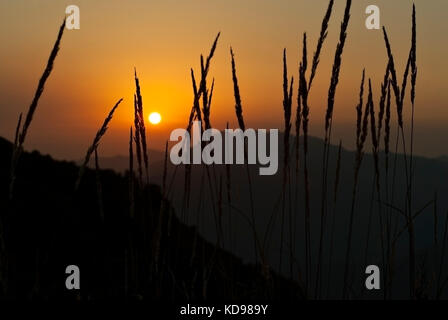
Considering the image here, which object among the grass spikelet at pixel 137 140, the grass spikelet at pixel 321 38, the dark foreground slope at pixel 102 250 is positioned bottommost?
the dark foreground slope at pixel 102 250

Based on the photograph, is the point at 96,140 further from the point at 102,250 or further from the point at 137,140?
the point at 102,250

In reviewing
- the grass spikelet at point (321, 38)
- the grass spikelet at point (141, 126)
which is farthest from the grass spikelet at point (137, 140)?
Answer: the grass spikelet at point (321, 38)

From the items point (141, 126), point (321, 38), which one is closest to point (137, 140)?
point (141, 126)

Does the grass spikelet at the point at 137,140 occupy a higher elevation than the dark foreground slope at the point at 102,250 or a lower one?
higher

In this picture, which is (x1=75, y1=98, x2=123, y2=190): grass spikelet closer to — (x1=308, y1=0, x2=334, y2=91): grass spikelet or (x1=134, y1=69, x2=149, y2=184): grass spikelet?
(x1=134, y1=69, x2=149, y2=184): grass spikelet

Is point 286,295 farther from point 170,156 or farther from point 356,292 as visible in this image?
point 170,156

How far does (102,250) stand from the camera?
152 inches

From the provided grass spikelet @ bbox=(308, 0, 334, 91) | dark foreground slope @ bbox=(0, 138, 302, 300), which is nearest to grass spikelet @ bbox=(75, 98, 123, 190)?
dark foreground slope @ bbox=(0, 138, 302, 300)

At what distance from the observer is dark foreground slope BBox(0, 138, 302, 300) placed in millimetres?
2176

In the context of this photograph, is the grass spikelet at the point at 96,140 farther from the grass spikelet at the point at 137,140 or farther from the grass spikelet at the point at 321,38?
the grass spikelet at the point at 321,38

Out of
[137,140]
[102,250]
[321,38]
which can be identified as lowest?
[102,250]

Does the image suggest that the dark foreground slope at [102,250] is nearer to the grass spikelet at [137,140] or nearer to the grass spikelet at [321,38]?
the grass spikelet at [137,140]

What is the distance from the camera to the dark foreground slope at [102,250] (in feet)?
7.14

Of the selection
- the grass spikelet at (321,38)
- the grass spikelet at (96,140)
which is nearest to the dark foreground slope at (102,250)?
the grass spikelet at (96,140)
